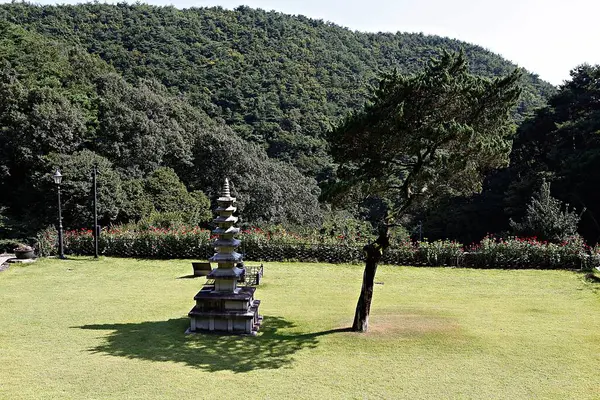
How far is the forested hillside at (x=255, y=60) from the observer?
46125mm

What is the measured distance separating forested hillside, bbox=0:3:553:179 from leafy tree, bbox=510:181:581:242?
20.5m

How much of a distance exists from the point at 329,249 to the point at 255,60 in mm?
36285

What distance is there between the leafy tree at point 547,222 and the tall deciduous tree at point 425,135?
39.2ft

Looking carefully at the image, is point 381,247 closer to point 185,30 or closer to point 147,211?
point 147,211

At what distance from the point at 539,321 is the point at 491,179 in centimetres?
2568

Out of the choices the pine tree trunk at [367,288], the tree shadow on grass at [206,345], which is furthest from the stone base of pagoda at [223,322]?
the pine tree trunk at [367,288]

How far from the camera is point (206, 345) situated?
10.5 m

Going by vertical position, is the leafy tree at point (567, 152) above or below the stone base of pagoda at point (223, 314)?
above

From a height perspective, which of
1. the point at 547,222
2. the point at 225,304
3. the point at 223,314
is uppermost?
the point at 547,222

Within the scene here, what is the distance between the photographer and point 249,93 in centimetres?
4822

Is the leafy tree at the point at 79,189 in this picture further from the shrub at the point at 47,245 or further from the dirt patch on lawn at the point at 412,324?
the dirt patch on lawn at the point at 412,324

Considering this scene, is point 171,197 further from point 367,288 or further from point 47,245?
point 367,288

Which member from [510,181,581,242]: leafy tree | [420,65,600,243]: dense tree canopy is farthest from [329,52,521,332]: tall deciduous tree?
[420,65,600,243]: dense tree canopy

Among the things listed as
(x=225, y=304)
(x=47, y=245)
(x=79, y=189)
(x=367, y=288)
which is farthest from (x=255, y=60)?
(x=367, y=288)
